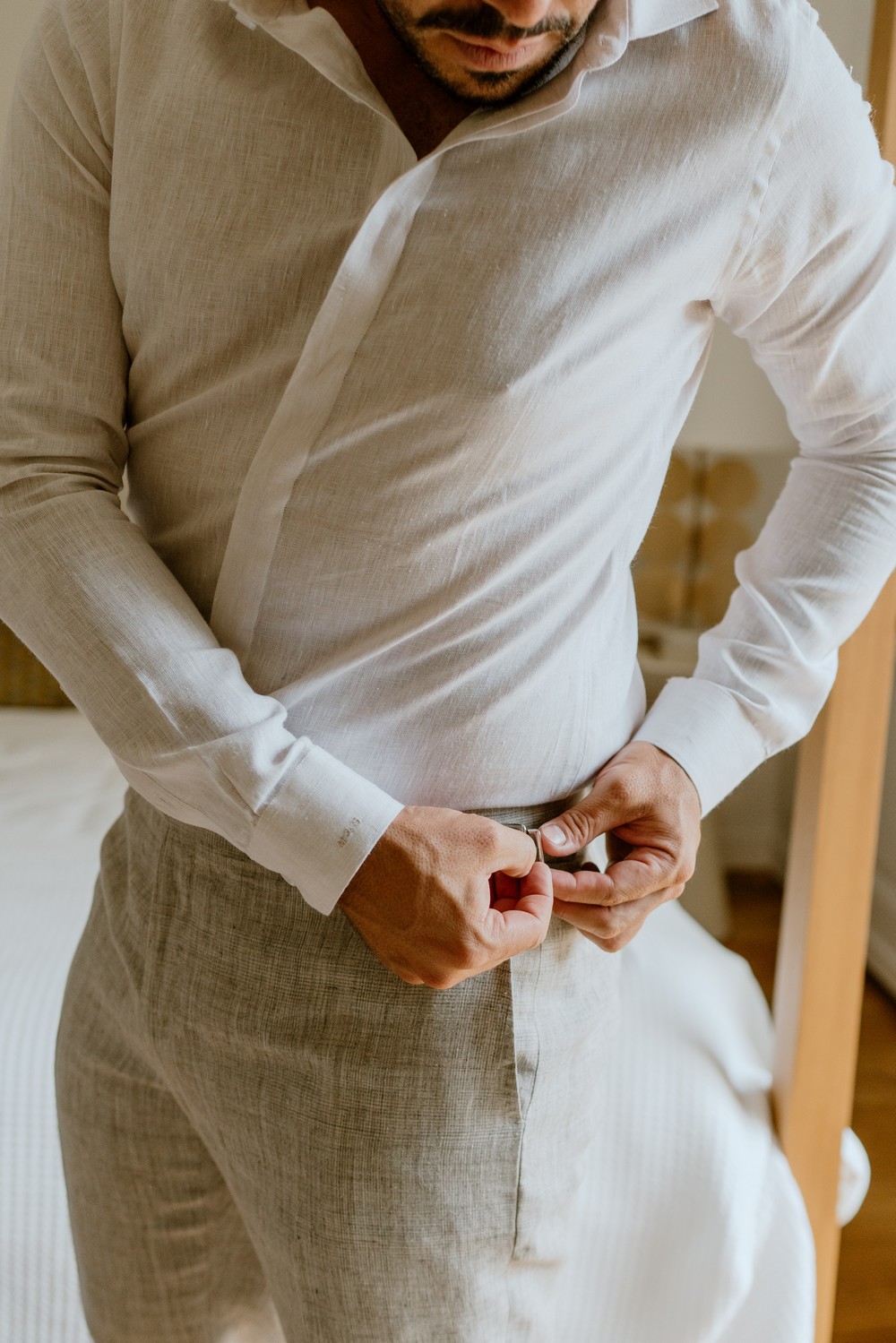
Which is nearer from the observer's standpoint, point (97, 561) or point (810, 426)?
point (97, 561)

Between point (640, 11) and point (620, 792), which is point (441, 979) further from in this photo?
point (640, 11)

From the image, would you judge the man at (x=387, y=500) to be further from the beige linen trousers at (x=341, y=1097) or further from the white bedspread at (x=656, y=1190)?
the white bedspread at (x=656, y=1190)

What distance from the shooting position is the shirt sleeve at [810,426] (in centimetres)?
64

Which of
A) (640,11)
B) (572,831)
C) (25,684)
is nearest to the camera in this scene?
(640,11)

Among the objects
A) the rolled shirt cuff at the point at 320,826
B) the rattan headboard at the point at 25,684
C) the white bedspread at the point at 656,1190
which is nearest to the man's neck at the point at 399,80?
the rolled shirt cuff at the point at 320,826

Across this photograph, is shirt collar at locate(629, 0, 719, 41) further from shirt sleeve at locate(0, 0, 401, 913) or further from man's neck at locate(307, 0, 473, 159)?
shirt sleeve at locate(0, 0, 401, 913)

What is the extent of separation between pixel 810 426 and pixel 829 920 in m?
0.54

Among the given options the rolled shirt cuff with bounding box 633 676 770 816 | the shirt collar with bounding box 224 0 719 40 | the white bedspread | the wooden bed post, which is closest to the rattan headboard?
the white bedspread

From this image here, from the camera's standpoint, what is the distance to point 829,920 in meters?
1.12

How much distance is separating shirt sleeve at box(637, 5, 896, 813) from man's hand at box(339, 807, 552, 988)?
186 mm

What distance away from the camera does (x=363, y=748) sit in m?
0.69

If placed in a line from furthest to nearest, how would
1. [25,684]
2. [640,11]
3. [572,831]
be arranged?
[25,684] < [572,831] < [640,11]

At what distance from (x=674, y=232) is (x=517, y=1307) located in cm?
64

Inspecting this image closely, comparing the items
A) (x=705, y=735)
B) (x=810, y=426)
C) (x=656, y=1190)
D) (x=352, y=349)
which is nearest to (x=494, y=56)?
(x=352, y=349)
